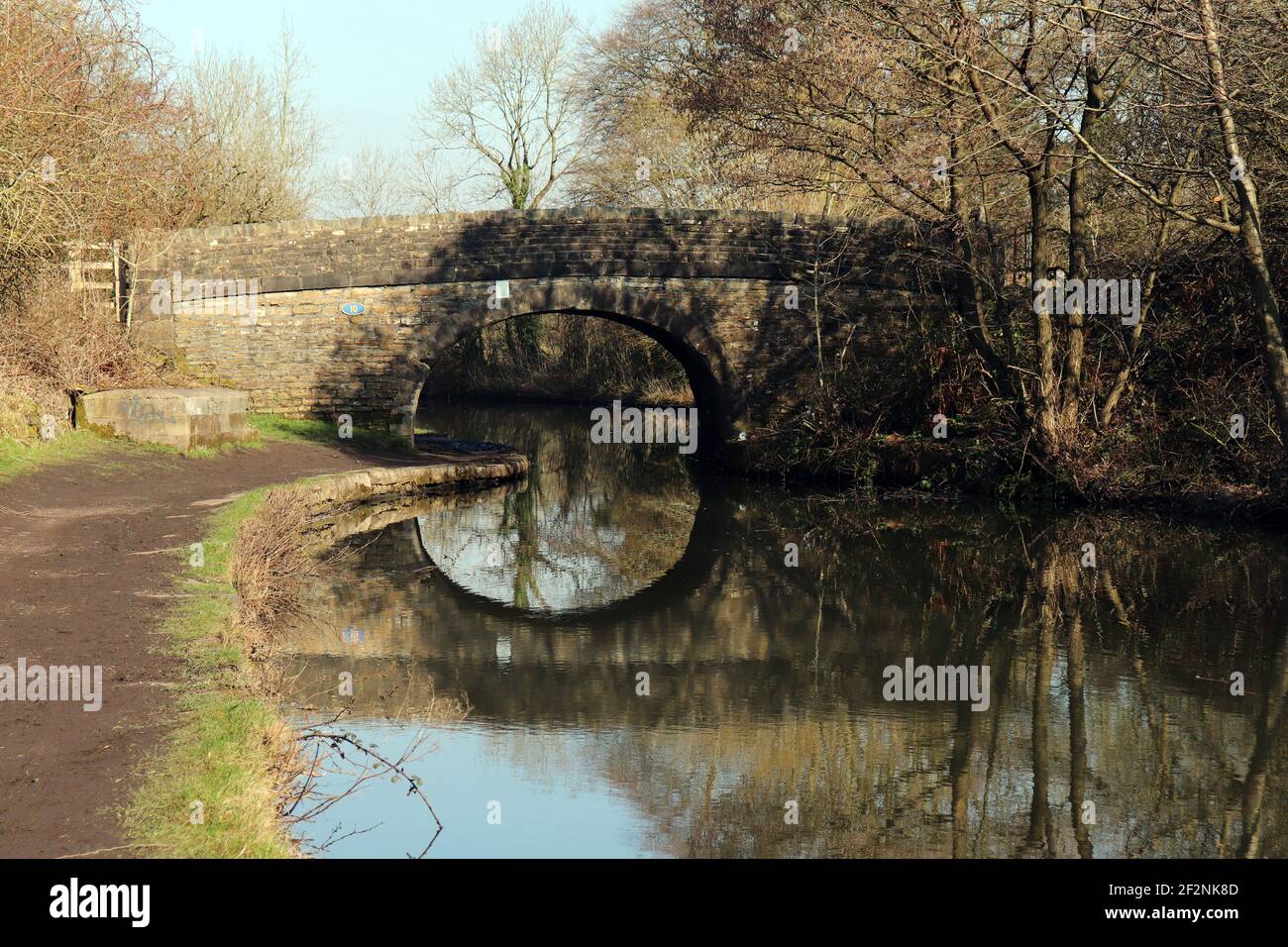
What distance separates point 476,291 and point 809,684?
974 centimetres

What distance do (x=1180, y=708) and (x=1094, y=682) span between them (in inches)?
24.2

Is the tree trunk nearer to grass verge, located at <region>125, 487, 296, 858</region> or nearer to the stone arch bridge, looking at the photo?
the stone arch bridge

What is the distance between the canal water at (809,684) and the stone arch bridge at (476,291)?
3.54 meters

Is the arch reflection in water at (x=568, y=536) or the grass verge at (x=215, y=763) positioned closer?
the grass verge at (x=215, y=763)

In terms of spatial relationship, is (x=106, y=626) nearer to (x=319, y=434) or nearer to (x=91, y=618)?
(x=91, y=618)

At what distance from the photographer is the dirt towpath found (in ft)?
13.9

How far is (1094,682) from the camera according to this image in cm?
760

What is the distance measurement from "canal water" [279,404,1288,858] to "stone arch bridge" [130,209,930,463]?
3.54m

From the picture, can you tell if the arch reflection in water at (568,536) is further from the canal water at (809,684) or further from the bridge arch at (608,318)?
the bridge arch at (608,318)

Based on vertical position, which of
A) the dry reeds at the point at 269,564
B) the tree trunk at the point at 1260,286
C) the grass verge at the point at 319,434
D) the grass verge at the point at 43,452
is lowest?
the dry reeds at the point at 269,564

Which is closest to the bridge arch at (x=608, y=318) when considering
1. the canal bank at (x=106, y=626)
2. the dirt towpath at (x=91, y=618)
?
the dirt towpath at (x=91, y=618)

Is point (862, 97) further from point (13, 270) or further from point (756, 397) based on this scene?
point (13, 270)

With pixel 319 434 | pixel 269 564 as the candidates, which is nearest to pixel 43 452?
pixel 269 564

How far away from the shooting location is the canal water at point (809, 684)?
5.52m
